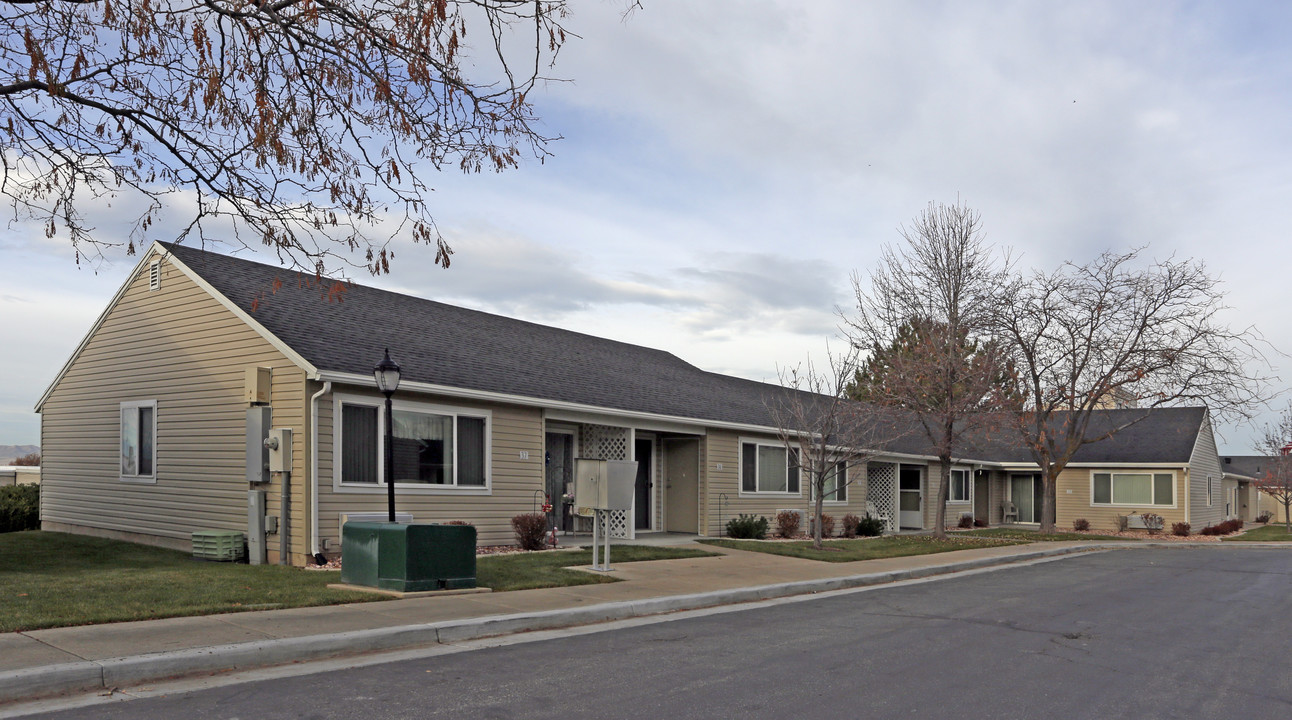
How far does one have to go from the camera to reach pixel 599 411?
20.1 meters

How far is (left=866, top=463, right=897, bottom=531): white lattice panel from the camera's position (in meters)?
32.0

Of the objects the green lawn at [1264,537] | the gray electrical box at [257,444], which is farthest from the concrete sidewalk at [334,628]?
the green lawn at [1264,537]

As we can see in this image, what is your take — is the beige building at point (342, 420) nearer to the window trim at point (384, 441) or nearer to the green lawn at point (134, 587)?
the window trim at point (384, 441)

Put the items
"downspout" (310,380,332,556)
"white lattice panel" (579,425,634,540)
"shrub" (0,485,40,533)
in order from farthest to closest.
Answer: "shrub" (0,485,40,533), "white lattice panel" (579,425,634,540), "downspout" (310,380,332,556)

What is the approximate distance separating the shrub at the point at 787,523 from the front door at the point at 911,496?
1038 cm

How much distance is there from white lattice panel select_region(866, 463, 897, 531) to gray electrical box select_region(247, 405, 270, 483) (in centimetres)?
2100

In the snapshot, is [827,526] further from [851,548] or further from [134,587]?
[134,587]

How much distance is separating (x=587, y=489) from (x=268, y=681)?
288 inches

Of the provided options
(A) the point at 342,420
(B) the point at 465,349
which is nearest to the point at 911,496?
(B) the point at 465,349

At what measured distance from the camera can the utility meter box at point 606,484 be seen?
Result: 14289 millimetres

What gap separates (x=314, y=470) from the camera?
15.2 meters

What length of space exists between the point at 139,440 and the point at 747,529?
12.9 meters

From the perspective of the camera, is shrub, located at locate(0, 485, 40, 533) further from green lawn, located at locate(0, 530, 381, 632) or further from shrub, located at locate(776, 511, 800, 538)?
shrub, located at locate(776, 511, 800, 538)

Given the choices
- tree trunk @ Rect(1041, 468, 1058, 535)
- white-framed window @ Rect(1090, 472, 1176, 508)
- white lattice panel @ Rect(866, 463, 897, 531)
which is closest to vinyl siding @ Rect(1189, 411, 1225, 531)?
white-framed window @ Rect(1090, 472, 1176, 508)
